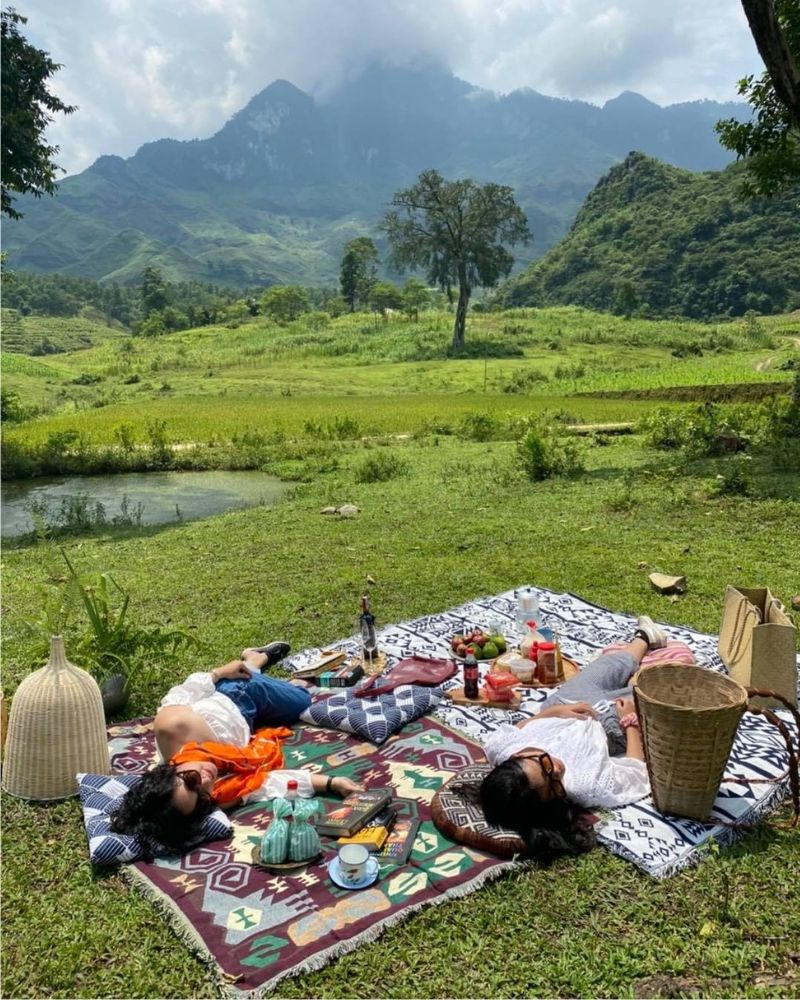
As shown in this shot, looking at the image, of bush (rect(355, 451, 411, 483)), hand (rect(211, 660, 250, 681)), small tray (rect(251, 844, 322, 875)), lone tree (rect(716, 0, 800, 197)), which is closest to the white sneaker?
hand (rect(211, 660, 250, 681))

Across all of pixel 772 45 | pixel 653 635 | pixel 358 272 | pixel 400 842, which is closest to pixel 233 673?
pixel 400 842

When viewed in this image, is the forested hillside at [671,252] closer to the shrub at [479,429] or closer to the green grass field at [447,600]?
the shrub at [479,429]

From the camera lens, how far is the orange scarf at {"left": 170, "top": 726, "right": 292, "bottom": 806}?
351 centimetres

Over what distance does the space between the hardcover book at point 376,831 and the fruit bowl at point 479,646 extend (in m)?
1.79

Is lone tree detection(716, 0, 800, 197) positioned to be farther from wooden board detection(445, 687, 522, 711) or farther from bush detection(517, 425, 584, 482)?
wooden board detection(445, 687, 522, 711)

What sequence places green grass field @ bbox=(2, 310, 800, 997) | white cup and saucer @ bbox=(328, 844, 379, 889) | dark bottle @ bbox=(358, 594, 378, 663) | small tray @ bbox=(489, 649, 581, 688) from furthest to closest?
dark bottle @ bbox=(358, 594, 378, 663)
small tray @ bbox=(489, 649, 581, 688)
white cup and saucer @ bbox=(328, 844, 379, 889)
green grass field @ bbox=(2, 310, 800, 997)

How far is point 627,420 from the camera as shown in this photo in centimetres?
1717

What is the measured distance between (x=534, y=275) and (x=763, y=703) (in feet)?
275

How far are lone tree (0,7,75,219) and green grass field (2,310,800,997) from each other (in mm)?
5848

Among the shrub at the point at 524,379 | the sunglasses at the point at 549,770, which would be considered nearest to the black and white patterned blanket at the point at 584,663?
the sunglasses at the point at 549,770

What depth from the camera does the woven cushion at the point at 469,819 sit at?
10.1ft

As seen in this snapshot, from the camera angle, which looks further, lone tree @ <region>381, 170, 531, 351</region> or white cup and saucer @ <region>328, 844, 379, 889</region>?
lone tree @ <region>381, 170, 531, 351</region>

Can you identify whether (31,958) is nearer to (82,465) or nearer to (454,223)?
(82,465)

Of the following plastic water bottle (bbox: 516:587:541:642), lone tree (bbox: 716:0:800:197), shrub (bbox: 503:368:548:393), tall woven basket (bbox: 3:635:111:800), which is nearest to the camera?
tall woven basket (bbox: 3:635:111:800)
